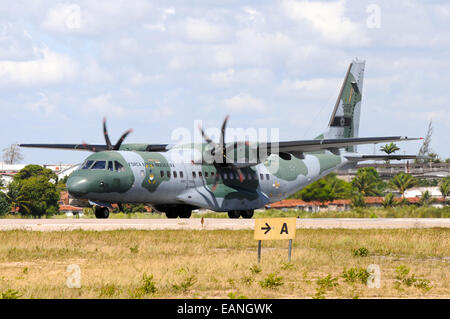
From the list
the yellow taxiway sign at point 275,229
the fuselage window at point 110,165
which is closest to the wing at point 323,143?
the fuselage window at point 110,165

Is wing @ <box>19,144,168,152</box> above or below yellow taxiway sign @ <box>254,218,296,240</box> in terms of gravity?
above

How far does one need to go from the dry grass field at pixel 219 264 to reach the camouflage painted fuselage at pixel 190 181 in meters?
8.62

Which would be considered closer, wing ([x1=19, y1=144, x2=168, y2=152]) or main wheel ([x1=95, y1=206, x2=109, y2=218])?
main wheel ([x1=95, y1=206, x2=109, y2=218])

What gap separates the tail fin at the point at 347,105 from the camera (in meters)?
47.7

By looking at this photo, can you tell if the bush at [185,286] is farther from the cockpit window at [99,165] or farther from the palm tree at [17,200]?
→ the palm tree at [17,200]

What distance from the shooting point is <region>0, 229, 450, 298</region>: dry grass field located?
1368 centimetres

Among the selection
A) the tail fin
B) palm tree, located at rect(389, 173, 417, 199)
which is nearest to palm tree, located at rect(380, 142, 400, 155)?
palm tree, located at rect(389, 173, 417, 199)

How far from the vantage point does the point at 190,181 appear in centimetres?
3966

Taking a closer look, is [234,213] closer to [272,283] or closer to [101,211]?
[101,211]

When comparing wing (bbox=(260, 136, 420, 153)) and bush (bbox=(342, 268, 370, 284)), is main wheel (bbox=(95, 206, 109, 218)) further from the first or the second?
bush (bbox=(342, 268, 370, 284))

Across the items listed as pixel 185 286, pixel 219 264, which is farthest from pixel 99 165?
pixel 185 286

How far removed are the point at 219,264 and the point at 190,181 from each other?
73.3 feet

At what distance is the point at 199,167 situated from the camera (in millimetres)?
40562
